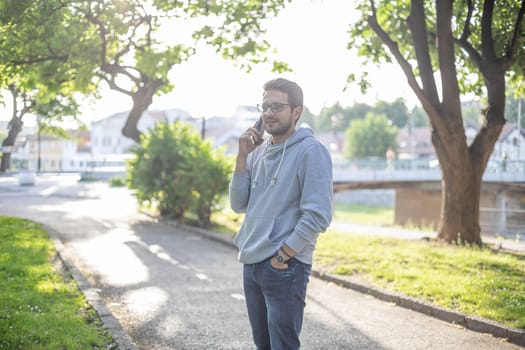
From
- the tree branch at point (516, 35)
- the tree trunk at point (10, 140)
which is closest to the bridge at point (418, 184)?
the tree branch at point (516, 35)

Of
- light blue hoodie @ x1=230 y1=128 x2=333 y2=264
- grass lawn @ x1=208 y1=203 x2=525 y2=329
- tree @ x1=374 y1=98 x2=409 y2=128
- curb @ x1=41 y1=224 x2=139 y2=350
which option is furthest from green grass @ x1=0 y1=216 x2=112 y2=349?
tree @ x1=374 y1=98 x2=409 y2=128

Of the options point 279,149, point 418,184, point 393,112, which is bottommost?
point 418,184

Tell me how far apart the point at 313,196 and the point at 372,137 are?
8559cm

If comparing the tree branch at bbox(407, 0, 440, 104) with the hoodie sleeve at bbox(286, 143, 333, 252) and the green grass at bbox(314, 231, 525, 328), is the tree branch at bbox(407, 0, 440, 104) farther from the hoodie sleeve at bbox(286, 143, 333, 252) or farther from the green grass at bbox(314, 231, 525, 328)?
the hoodie sleeve at bbox(286, 143, 333, 252)

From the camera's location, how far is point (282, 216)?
135 inches

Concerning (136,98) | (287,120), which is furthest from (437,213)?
(287,120)

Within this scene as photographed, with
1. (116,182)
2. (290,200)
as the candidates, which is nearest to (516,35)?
(290,200)

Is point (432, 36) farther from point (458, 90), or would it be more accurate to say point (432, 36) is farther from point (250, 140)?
point (250, 140)

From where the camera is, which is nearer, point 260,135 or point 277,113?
point 277,113

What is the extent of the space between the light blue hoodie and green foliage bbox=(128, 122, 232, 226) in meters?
13.4

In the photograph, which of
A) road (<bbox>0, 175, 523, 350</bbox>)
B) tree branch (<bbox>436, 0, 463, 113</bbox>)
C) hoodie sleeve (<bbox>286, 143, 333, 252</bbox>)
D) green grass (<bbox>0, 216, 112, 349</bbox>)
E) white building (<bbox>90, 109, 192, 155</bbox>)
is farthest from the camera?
white building (<bbox>90, 109, 192, 155</bbox>)

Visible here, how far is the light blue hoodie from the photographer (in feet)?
10.9

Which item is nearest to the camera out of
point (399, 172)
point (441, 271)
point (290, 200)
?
point (290, 200)

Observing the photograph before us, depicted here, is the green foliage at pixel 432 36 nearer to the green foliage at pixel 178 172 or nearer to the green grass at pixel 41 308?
the green foliage at pixel 178 172
